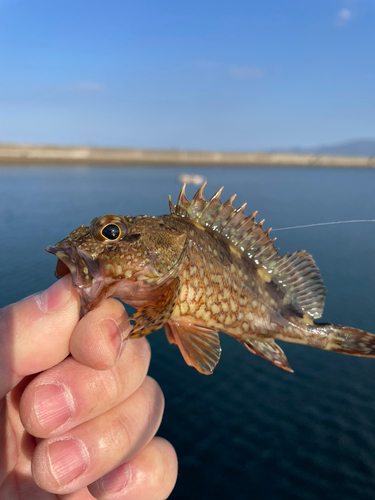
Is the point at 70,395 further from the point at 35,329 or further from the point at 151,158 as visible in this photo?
the point at 151,158

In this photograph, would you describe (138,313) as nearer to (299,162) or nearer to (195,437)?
(195,437)

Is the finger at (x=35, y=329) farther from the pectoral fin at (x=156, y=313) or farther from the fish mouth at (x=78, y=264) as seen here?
the pectoral fin at (x=156, y=313)

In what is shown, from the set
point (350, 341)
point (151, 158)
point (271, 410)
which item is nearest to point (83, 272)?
point (350, 341)

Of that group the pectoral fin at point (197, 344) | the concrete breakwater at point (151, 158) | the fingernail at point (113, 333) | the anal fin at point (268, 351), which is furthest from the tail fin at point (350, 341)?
the concrete breakwater at point (151, 158)

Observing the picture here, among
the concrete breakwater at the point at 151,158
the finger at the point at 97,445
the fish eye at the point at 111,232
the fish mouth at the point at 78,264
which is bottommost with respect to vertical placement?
the finger at the point at 97,445

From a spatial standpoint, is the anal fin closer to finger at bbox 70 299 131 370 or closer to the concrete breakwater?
finger at bbox 70 299 131 370

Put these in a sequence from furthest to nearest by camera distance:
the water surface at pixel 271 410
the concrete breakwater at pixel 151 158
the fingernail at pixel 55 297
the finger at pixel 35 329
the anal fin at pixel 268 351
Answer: the concrete breakwater at pixel 151 158
the water surface at pixel 271 410
the anal fin at pixel 268 351
the fingernail at pixel 55 297
the finger at pixel 35 329

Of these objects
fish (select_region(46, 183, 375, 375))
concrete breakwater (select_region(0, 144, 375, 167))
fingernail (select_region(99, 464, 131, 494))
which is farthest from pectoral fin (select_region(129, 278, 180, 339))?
concrete breakwater (select_region(0, 144, 375, 167))
